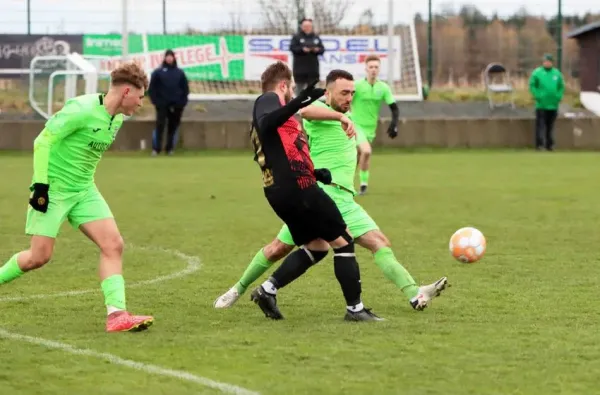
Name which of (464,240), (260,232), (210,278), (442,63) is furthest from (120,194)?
(442,63)

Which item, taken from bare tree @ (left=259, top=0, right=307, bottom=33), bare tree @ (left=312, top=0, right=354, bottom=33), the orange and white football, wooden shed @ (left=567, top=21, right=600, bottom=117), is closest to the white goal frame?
bare tree @ (left=259, top=0, right=307, bottom=33)

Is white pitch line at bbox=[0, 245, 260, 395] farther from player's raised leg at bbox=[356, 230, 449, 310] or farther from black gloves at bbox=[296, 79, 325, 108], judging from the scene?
player's raised leg at bbox=[356, 230, 449, 310]

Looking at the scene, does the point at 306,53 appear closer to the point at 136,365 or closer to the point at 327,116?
the point at 327,116

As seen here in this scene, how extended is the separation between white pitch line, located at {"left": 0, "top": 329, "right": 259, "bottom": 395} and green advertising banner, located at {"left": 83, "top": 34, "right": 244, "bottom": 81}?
21028 millimetres

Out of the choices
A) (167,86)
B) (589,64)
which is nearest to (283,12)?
(167,86)

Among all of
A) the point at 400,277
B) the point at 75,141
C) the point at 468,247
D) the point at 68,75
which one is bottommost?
the point at 400,277

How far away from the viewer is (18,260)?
24.7ft

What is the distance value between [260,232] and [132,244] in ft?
5.11

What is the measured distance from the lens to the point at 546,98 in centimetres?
2603

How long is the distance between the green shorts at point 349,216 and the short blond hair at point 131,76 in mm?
1434

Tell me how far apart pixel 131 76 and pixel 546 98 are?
19.7 m

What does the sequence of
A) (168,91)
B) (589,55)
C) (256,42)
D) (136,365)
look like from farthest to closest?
(589,55) → (256,42) → (168,91) → (136,365)

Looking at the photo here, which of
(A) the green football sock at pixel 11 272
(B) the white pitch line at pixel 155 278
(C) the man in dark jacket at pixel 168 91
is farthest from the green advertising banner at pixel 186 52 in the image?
(A) the green football sock at pixel 11 272

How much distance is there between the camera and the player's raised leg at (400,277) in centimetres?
794
